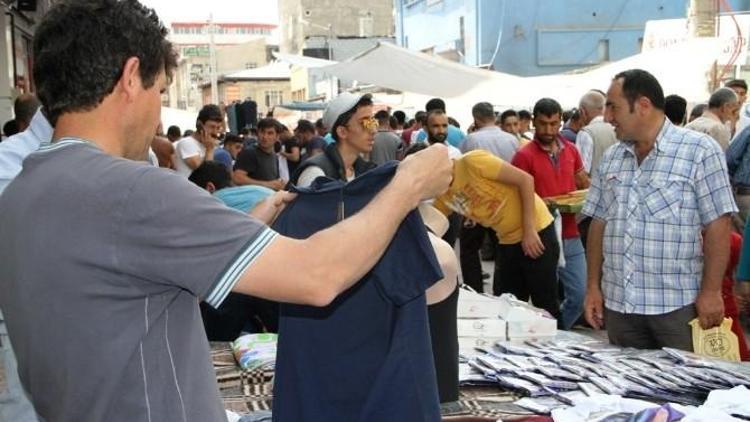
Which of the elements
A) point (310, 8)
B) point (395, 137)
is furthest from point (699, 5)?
point (310, 8)

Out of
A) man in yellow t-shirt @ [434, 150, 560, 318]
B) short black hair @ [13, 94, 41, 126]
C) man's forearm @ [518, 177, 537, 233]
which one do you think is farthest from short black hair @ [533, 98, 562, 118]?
short black hair @ [13, 94, 41, 126]

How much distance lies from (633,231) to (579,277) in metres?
2.19

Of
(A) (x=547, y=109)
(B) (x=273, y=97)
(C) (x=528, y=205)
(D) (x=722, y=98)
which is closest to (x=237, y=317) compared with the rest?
(C) (x=528, y=205)

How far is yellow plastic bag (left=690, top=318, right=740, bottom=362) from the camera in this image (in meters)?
3.90

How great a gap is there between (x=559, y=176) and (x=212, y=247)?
5.09 metres

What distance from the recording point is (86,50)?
1.55 meters

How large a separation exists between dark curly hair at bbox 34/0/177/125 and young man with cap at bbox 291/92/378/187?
2665 millimetres

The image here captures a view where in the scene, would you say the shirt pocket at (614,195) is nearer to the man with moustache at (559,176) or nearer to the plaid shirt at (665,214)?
the plaid shirt at (665,214)

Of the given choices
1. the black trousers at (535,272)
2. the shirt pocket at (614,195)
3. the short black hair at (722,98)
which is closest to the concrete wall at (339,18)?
the short black hair at (722,98)

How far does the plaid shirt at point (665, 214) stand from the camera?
12.5ft

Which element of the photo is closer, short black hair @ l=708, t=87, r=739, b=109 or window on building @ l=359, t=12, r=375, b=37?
short black hair @ l=708, t=87, r=739, b=109

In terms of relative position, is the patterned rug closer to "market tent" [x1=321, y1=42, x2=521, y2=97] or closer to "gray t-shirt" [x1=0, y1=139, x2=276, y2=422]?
"gray t-shirt" [x1=0, y1=139, x2=276, y2=422]

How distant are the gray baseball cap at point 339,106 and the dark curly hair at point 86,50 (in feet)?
9.34

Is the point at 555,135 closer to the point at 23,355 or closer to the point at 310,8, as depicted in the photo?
the point at 23,355
